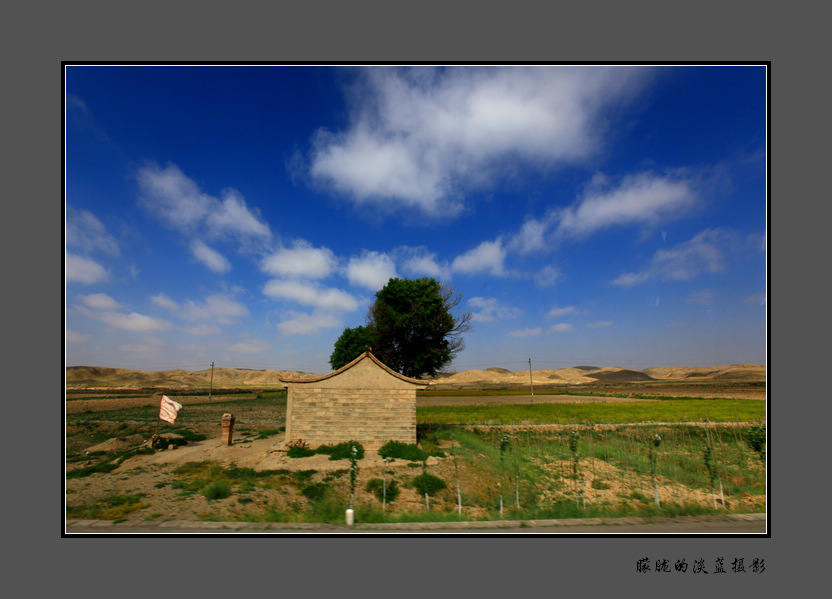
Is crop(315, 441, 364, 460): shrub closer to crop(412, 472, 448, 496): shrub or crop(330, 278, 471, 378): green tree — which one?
crop(412, 472, 448, 496): shrub

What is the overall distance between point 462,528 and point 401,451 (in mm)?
7098

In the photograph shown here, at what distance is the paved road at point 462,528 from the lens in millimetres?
6656

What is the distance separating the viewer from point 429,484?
10.9m

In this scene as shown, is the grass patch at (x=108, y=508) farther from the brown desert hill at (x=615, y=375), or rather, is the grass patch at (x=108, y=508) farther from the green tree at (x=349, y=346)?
the brown desert hill at (x=615, y=375)

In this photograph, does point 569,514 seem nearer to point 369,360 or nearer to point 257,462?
point 369,360

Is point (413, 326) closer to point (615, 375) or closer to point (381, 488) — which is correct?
point (381, 488)

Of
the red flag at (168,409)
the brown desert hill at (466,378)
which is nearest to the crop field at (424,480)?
the red flag at (168,409)

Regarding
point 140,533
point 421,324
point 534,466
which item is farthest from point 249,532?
point 421,324

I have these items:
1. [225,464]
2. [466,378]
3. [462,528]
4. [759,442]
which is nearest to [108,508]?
[225,464]

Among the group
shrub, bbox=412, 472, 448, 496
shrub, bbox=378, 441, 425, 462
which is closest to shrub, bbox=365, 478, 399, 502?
shrub, bbox=412, 472, 448, 496

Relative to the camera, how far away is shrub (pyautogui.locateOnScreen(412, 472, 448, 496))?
10625 mm

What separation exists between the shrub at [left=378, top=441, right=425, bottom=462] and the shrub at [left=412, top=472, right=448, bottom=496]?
1758 mm

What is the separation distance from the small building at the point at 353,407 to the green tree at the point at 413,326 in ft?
59.7
